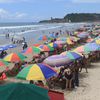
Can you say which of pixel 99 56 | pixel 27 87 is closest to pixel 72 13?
pixel 99 56

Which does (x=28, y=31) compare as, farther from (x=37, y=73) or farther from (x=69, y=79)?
(x=37, y=73)

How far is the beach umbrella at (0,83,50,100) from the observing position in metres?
4.87

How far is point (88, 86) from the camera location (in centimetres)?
1320

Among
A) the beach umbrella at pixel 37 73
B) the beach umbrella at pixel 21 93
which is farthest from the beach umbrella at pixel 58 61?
the beach umbrella at pixel 21 93

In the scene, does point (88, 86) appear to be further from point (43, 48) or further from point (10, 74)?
point (43, 48)

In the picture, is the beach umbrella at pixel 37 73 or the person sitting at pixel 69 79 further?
the person sitting at pixel 69 79

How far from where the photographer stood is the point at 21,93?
4938 mm

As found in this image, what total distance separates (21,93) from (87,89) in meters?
8.05

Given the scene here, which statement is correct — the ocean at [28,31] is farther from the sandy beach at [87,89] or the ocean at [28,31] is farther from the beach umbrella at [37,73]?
the beach umbrella at [37,73]

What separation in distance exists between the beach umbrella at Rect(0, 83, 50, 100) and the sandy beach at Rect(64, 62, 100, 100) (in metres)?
6.25

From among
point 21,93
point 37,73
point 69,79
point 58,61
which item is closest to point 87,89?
point 69,79

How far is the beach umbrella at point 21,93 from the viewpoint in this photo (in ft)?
16.0

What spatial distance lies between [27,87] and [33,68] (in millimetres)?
5394

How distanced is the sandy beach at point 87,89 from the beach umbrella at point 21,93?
6249mm
